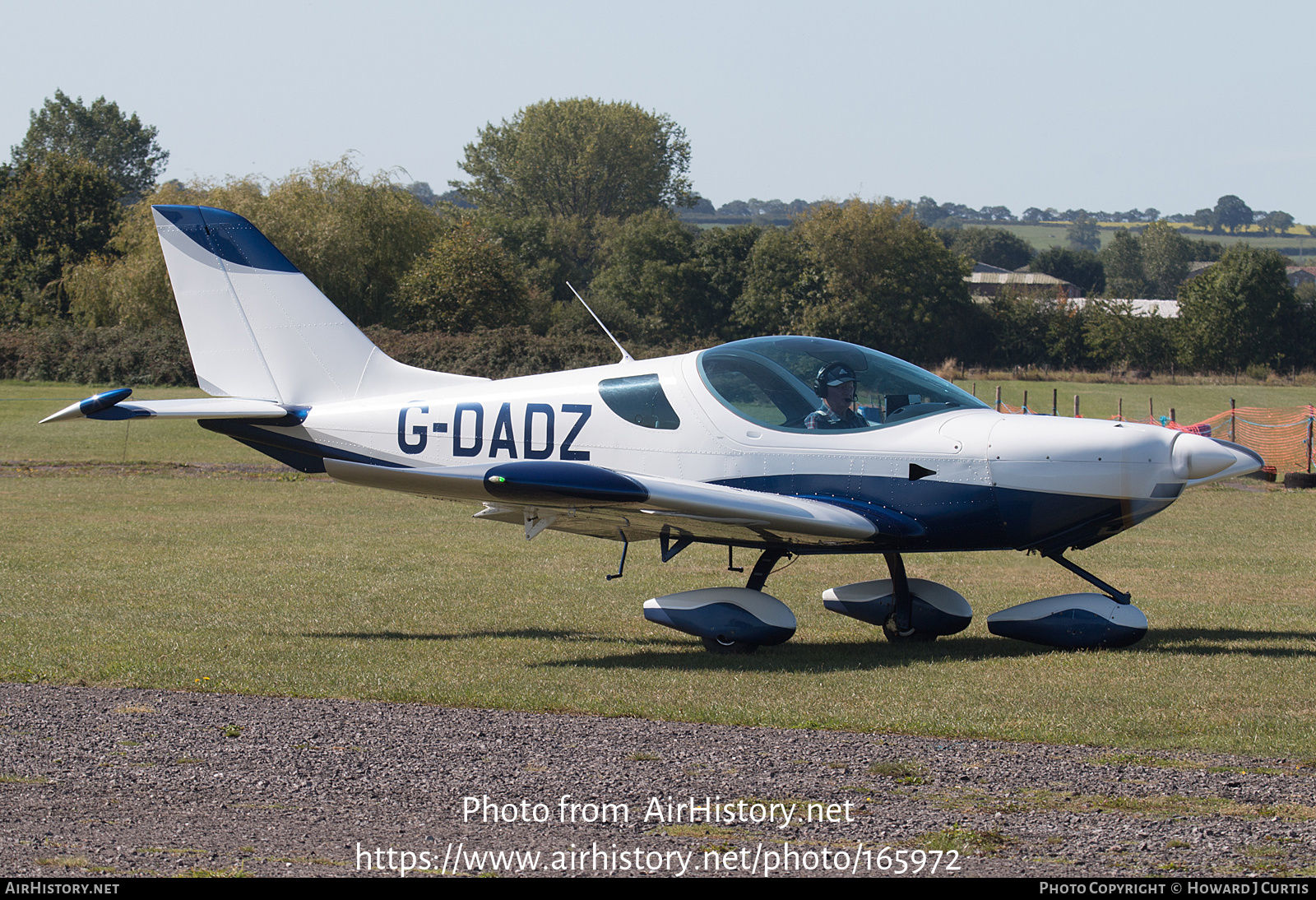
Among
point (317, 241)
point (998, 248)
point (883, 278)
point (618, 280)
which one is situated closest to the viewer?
point (317, 241)

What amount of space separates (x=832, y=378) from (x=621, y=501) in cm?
210

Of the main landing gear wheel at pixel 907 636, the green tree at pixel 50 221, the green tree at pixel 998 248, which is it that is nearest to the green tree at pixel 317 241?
the green tree at pixel 50 221

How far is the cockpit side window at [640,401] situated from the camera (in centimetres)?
935

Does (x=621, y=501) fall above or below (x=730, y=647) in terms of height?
above

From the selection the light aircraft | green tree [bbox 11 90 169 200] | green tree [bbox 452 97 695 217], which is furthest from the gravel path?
green tree [bbox 11 90 169 200]

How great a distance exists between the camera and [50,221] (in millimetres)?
64125

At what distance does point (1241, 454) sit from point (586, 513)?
177 inches

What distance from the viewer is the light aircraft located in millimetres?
8234

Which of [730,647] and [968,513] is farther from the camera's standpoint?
[730,647]

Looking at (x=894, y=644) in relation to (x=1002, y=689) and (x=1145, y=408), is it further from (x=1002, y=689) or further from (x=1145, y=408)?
(x=1145, y=408)

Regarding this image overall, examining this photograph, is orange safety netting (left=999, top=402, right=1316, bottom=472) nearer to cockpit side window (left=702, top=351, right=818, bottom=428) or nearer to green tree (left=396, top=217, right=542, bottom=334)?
cockpit side window (left=702, top=351, right=818, bottom=428)

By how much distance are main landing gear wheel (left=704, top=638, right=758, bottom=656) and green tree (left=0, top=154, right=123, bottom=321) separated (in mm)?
60878

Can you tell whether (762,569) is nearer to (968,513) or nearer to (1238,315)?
(968,513)

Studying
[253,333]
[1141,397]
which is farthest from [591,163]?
[253,333]
